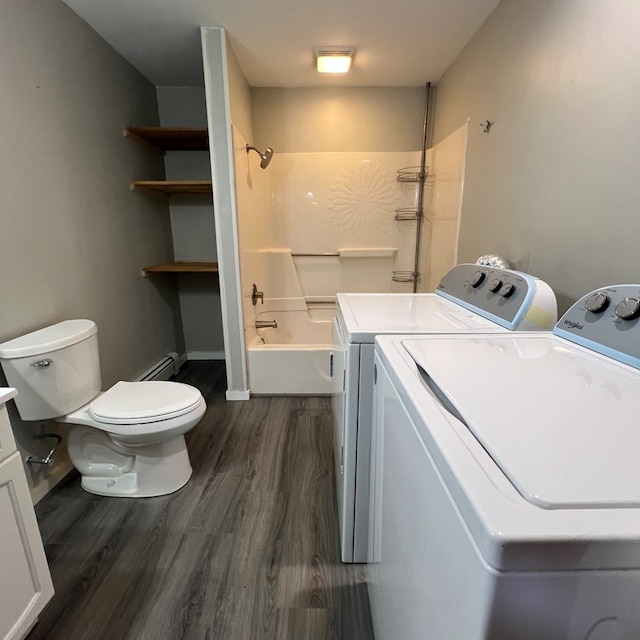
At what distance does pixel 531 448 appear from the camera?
1.49 ft

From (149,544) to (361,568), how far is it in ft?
2.60

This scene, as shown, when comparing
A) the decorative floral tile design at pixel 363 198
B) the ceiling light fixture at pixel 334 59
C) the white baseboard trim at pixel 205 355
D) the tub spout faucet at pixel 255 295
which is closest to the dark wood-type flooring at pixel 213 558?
the tub spout faucet at pixel 255 295

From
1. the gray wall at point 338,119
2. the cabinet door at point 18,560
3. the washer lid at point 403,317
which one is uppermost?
the gray wall at point 338,119

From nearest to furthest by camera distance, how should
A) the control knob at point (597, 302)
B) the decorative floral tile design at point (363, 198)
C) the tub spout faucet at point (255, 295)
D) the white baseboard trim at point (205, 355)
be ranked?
the control knob at point (597, 302), the tub spout faucet at point (255, 295), the decorative floral tile design at point (363, 198), the white baseboard trim at point (205, 355)

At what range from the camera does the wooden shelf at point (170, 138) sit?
232 cm

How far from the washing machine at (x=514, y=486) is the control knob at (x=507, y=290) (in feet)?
0.93

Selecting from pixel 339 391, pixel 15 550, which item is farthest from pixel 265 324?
pixel 15 550

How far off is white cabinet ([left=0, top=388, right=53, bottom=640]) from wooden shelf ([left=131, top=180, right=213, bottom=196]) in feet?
5.74

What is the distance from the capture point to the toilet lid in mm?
1463

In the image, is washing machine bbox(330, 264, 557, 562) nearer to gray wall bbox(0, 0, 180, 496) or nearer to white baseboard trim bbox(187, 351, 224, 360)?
gray wall bbox(0, 0, 180, 496)

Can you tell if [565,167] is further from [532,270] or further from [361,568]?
[361,568]

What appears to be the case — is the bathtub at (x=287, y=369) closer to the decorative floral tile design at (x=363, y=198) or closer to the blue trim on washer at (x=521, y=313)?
the decorative floral tile design at (x=363, y=198)

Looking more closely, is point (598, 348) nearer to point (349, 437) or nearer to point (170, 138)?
point (349, 437)

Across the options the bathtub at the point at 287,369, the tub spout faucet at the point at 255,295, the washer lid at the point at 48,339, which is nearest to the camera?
the washer lid at the point at 48,339
